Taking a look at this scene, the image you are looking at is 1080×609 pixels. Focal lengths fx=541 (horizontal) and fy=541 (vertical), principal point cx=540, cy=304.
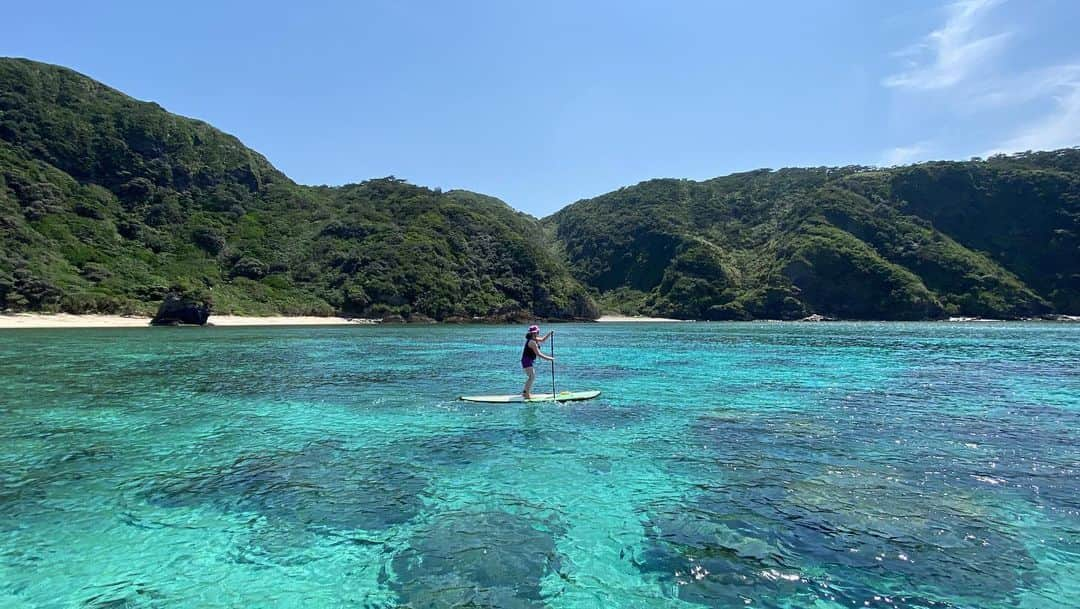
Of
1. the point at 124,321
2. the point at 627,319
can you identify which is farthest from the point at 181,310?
the point at 627,319

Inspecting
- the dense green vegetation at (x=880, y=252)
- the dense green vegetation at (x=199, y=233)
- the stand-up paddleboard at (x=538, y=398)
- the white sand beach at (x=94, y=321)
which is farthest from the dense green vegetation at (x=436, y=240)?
the stand-up paddleboard at (x=538, y=398)

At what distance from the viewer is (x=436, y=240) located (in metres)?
132

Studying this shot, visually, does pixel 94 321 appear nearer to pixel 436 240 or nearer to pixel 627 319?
pixel 436 240

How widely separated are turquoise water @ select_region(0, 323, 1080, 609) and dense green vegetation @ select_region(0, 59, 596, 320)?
78081 mm

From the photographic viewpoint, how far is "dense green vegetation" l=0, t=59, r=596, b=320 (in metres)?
83.1

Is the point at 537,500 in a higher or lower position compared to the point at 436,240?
lower

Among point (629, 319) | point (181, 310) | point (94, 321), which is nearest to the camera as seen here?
point (94, 321)

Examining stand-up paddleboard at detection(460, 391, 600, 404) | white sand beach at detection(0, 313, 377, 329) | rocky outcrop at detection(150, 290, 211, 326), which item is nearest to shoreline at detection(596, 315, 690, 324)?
white sand beach at detection(0, 313, 377, 329)

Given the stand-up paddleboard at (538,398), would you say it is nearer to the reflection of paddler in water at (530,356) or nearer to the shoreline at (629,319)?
the reflection of paddler in water at (530,356)

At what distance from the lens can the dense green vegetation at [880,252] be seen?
13662cm

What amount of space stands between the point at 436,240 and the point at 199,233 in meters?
49.2

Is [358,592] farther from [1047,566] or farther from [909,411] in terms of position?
[909,411]

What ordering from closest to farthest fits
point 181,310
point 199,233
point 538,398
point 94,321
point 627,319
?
point 538,398 → point 94,321 → point 181,310 → point 199,233 → point 627,319

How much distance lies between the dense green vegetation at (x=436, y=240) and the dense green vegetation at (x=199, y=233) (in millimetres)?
409
